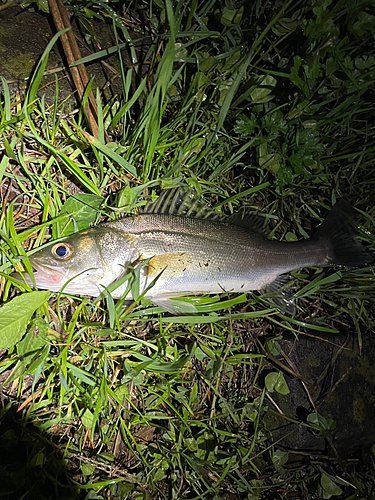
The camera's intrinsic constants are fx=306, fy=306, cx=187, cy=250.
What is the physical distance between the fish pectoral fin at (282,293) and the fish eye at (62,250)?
5.72 ft

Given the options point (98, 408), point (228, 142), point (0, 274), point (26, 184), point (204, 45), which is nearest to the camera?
point (0, 274)

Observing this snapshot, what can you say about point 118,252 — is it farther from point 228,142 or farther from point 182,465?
point 182,465

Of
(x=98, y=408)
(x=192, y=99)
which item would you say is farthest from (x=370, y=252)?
(x=98, y=408)

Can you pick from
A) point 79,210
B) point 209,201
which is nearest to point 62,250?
point 79,210

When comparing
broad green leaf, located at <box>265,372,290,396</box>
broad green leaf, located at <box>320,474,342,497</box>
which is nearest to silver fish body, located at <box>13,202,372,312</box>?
broad green leaf, located at <box>265,372,290,396</box>

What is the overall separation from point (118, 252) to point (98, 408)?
118 centimetres

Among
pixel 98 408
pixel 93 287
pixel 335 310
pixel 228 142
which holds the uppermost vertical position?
pixel 228 142

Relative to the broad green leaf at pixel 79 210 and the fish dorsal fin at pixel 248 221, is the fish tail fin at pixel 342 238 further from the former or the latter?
the broad green leaf at pixel 79 210

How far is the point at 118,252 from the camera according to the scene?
2.34 m

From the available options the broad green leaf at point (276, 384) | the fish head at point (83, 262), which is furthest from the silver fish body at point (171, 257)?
the broad green leaf at point (276, 384)

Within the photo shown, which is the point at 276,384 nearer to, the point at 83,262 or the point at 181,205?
the point at 181,205

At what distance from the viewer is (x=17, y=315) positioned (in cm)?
214

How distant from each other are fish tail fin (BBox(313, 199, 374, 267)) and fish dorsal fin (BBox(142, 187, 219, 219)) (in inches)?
44.2

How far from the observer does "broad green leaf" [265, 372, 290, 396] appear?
111 inches
